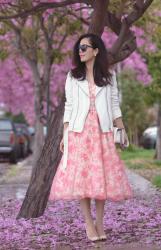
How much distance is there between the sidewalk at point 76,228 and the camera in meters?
6.92

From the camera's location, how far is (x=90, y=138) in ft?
22.0

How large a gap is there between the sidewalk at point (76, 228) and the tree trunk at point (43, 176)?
16 cm

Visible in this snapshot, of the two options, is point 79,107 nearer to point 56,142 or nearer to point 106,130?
point 106,130

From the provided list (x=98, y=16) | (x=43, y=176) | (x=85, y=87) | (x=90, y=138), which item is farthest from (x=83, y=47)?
(x=43, y=176)

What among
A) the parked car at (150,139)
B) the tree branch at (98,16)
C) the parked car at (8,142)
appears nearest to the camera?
the tree branch at (98,16)

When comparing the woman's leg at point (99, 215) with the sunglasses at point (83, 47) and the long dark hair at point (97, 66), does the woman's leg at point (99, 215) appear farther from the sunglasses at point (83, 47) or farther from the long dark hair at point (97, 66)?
the sunglasses at point (83, 47)

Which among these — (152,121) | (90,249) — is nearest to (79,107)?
(90,249)

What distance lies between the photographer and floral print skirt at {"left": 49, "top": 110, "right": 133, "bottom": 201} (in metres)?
6.67

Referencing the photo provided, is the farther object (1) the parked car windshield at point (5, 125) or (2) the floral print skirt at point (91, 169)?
(1) the parked car windshield at point (5, 125)

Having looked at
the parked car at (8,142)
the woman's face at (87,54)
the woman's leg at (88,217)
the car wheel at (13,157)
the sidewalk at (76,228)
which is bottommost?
the sidewalk at (76,228)

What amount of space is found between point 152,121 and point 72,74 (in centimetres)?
3887

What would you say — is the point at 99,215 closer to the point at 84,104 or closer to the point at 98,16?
the point at 84,104

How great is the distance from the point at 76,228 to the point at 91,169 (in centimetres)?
145

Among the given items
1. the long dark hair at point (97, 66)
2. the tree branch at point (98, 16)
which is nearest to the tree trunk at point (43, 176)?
the tree branch at point (98, 16)
